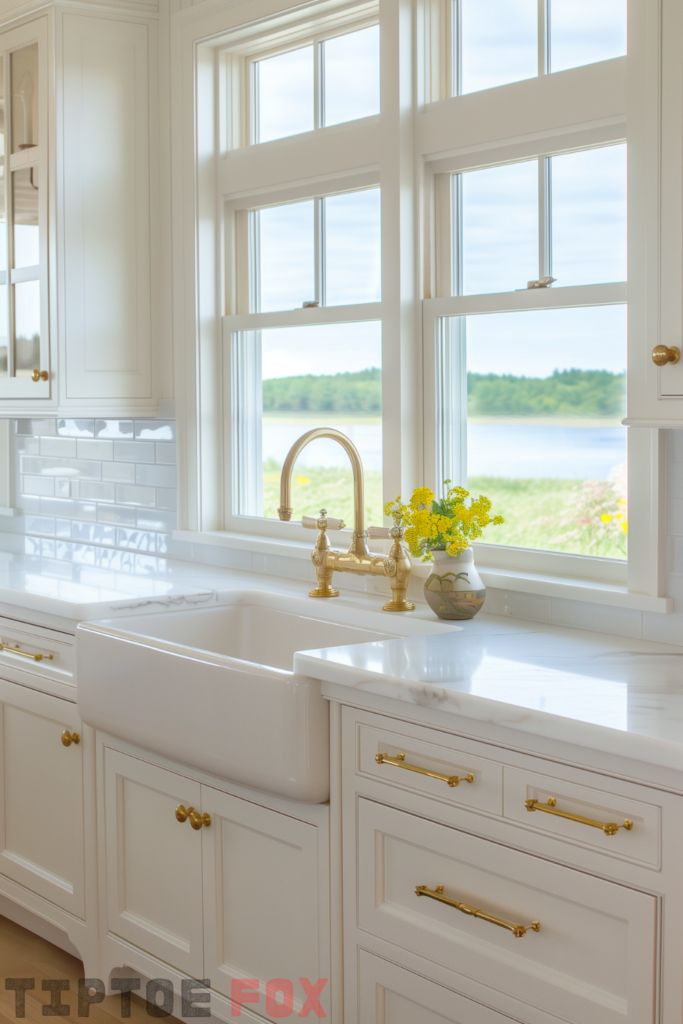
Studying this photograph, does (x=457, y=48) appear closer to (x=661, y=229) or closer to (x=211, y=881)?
(x=661, y=229)

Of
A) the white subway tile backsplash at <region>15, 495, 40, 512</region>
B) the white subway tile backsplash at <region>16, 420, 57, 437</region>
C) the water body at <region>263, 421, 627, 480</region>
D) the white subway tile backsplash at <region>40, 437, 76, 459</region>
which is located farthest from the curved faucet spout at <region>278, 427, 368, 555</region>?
the white subway tile backsplash at <region>15, 495, 40, 512</region>

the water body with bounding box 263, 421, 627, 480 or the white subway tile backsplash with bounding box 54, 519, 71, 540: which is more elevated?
the water body with bounding box 263, 421, 627, 480

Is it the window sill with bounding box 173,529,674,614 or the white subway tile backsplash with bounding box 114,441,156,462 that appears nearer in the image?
the window sill with bounding box 173,529,674,614

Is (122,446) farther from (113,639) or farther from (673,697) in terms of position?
(673,697)

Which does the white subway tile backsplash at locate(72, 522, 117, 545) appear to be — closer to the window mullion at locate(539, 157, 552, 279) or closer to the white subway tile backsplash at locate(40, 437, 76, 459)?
the white subway tile backsplash at locate(40, 437, 76, 459)

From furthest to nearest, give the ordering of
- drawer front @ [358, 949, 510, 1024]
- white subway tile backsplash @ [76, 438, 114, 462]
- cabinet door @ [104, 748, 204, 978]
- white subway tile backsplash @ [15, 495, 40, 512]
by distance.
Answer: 1. white subway tile backsplash @ [15, 495, 40, 512]
2. white subway tile backsplash @ [76, 438, 114, 462]
3. cabinet door @ [104, 748, 204, 978]
4. drawer front @ [358, 949, 510, 1024]

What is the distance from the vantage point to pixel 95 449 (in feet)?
12.0

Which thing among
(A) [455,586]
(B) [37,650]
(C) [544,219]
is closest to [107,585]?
(B) [37,650]

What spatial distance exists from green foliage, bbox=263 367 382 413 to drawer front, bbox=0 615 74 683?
98cm

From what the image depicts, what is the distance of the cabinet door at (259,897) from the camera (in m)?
1.98

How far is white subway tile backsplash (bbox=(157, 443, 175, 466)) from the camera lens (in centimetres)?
335

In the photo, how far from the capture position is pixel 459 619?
2.31 metres

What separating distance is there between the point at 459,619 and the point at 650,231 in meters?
0.93

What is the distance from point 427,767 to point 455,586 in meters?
0.61
